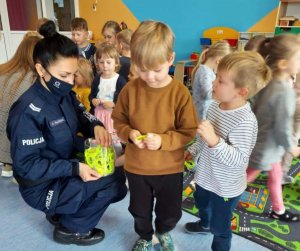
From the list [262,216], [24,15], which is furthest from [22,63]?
[24,15]

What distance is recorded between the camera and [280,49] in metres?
1.55

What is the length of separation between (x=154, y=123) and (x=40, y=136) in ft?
2.07

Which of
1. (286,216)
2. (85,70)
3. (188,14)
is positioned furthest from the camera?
(188,14)

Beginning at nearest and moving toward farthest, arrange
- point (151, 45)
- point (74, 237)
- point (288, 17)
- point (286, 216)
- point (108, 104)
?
point (151, 45), point (74, 237), point (286, 216), point (108, 104), point (288, 17)

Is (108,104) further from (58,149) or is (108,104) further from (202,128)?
(202,128)

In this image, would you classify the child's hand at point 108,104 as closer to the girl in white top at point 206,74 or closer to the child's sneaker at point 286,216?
the girl in white top at point 206,74

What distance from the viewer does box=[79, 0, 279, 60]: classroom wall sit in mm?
4871

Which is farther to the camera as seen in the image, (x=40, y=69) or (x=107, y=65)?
(x=107, y=65)

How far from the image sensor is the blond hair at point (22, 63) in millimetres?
1874

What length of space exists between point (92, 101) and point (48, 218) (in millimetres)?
1024

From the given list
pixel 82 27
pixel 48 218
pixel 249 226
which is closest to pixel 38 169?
pixel 48 218

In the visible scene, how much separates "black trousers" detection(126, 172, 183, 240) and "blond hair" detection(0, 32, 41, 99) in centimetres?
112

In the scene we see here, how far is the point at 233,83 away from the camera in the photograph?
1215 mm

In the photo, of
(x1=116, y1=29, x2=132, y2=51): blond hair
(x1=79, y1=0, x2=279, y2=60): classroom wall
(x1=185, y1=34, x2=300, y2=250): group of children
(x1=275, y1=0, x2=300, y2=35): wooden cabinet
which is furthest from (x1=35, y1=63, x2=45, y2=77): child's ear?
(x1=79, y1=0, x2=279, y2=60): classroom wall
